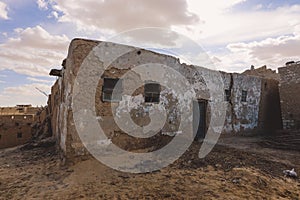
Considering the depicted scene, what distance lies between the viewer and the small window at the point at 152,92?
26.9 feet

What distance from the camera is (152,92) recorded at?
8.41 m

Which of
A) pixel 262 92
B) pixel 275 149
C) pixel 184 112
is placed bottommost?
pixel 275 149

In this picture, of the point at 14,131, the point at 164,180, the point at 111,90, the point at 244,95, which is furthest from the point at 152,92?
the point at 14,131

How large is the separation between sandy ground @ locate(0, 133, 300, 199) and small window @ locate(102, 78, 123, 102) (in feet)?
6.69

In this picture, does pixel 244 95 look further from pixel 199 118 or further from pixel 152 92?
pixel 152 92

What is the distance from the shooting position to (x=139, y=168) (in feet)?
20.0

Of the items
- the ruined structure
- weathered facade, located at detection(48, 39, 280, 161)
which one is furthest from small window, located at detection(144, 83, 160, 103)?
the ruined structure

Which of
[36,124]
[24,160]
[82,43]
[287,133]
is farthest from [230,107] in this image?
[36,124]

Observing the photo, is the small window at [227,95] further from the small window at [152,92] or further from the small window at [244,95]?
the small window at [152,92]

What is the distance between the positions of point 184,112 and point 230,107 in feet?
12.2

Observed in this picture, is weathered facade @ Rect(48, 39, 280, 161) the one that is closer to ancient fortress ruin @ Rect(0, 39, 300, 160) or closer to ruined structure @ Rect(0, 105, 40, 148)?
ancient fortress ruin @ Rect(0, 39, 300, 160)

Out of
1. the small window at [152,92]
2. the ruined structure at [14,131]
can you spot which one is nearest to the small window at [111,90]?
the small window at [152,92]

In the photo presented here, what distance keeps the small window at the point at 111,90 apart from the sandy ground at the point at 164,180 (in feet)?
6.69

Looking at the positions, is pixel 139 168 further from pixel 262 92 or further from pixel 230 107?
pixel 262 92
